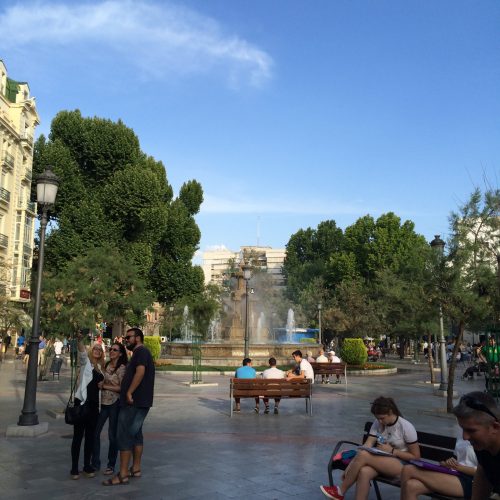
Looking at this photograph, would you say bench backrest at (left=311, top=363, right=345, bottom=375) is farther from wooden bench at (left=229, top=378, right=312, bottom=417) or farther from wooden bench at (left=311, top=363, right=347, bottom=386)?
wooden bench at (left=229, top=378, right=312, bottom=417)

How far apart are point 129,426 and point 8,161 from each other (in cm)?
3719

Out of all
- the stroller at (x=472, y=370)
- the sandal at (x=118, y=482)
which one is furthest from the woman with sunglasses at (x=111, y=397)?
the stroller at (x=472, y=370)

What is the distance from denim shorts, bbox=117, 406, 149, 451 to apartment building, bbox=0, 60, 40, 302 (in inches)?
1321

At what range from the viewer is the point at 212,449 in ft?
25.5

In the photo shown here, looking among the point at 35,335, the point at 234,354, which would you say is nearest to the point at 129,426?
the point at 35,335

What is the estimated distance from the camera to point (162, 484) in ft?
19.5

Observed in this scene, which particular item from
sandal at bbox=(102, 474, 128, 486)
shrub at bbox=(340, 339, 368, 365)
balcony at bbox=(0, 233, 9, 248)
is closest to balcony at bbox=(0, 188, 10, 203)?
balcony at bbox=(0, 233, 9, 248)

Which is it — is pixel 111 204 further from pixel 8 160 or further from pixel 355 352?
pixel 355 352

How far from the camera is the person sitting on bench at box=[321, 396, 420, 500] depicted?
4727 mm

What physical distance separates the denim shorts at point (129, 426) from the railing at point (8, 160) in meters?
36.2

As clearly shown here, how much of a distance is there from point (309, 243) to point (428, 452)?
71.7 meters

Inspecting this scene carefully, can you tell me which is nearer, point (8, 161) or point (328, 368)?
point (328, 368)

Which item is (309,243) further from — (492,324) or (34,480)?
(34,480)

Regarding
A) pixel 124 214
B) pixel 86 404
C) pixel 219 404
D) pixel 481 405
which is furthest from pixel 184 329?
pixel 481 405
